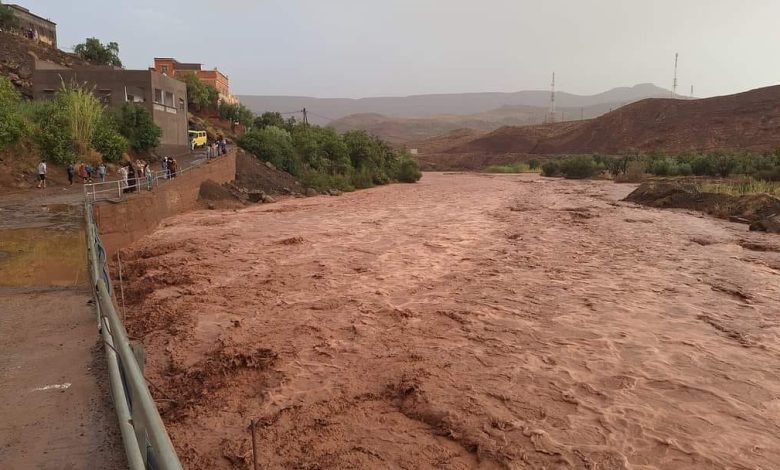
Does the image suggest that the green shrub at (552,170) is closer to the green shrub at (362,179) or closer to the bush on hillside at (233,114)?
the green shrub at (362,179)

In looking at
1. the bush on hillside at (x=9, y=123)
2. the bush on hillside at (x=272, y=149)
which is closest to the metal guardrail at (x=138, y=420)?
the bush on hillside at (x=9, y=123)

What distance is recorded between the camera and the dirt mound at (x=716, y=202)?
21614 mm

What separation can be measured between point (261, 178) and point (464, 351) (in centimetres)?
2712

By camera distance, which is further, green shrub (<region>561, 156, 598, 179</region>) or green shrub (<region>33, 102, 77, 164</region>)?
green shrub (<region>561, 156, 598, 179</region>)

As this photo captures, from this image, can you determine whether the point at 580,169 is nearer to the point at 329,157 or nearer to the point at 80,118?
the point at 329,157

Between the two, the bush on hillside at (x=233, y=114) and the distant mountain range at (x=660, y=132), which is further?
the distant mountain range at (x=660, y=132)

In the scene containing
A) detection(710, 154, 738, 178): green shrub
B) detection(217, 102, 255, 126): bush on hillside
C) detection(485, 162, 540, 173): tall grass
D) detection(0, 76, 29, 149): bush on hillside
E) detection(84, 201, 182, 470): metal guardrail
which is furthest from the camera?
detection(485, 162, 540, 173): tall grass

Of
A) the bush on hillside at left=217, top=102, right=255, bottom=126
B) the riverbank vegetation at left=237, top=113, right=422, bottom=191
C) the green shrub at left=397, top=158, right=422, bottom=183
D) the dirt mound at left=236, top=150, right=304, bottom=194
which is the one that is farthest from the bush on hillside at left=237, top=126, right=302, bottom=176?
the bush on hillside at left=217, top=102, right=255, bottom=126

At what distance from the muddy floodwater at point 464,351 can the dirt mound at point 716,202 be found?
161 inches

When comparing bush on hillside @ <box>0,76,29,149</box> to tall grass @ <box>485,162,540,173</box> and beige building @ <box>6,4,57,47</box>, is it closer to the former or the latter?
beige building @ <box>6,4,57,47</box>

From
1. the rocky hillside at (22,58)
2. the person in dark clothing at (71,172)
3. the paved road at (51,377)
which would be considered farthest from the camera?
the rocky hillside at (22,58)

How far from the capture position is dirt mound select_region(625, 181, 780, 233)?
70.9 ft

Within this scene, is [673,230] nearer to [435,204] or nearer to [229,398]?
[435,204]

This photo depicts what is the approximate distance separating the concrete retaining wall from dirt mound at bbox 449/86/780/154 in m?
64.1
